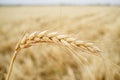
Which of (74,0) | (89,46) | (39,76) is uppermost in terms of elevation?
(89,46)

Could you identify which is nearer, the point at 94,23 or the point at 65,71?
the point at 65,71

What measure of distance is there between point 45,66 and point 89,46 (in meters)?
0.68

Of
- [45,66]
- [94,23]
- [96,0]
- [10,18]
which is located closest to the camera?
[45,66]

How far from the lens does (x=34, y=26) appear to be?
1698 millimetres

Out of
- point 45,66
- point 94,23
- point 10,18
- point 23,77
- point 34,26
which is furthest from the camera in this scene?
point 10,18

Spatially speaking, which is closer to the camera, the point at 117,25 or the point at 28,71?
the point at 28,71

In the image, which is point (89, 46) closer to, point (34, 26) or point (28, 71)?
point (28, 71)

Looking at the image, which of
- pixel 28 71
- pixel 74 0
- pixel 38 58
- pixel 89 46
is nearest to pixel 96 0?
pixel 74 0

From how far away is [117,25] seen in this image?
4.43 ft

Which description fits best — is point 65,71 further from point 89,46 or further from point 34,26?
point 34,26

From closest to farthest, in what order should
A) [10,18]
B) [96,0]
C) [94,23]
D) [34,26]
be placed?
[96,0] < [94,23] < [34,26] < [10,18]

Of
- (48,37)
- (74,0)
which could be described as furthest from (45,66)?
(48,37)

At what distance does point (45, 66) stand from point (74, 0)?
54cm

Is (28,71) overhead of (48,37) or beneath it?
beneath
